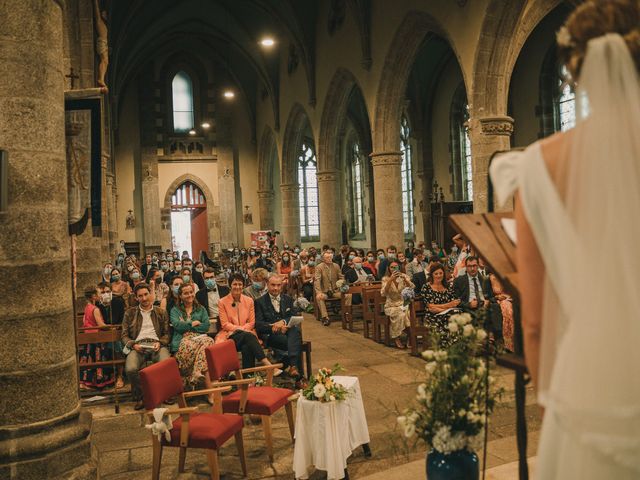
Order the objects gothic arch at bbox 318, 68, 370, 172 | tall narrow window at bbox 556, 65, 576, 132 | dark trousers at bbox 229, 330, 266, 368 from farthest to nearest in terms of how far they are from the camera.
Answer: gothic arch at bbox 318, 68, 370, 172 → tall narrow window at bbox 556, 65, 576, 132 → dark trousers at bbox 229, 330, 266, 368

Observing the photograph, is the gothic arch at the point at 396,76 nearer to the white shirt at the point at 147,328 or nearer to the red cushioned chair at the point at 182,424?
the white shirt at the point at 147,328

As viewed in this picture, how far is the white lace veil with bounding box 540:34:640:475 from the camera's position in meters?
1.54

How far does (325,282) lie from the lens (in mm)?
11328

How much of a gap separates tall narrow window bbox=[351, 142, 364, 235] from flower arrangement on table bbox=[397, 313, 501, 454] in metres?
23.7

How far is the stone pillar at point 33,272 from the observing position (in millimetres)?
3604

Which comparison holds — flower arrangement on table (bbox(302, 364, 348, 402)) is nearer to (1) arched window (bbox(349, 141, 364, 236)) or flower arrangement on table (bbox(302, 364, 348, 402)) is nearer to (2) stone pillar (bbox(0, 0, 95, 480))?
(2) stone pillar (bbox(0, 0, 95, 480))

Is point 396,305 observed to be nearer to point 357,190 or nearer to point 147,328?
point 147,328

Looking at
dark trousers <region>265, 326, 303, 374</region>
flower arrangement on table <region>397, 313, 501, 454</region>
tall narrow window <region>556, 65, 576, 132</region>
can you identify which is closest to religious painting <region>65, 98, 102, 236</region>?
dark trousers <region>265, 326, 303, 374</region>

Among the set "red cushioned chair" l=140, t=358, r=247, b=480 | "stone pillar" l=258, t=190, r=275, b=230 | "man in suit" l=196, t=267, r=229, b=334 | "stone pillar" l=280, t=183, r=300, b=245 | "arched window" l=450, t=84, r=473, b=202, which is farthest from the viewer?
"stone pillar" l=258, t=190, r=275, b=230

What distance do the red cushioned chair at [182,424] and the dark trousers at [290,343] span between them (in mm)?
2278

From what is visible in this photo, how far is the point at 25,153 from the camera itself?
368 cm

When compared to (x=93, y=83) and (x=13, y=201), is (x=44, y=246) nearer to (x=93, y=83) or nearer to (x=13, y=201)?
(x=13, y=201)

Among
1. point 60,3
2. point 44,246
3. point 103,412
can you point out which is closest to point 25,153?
point 44,246

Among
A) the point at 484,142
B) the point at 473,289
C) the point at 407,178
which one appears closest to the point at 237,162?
the point at 407,178
